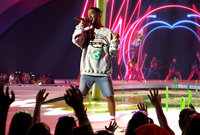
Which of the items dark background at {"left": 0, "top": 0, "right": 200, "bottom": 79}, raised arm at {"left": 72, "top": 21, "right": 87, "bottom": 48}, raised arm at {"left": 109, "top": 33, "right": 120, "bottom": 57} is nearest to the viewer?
raised arm at {"left": 109, "top": 33, "right": 120, "bottom": 57}

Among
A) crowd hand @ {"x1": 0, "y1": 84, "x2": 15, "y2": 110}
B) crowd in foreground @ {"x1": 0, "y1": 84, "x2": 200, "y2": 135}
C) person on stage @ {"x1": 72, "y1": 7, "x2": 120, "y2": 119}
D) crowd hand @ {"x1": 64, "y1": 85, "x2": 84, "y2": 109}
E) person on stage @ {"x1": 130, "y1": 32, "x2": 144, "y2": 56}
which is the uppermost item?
person on stage @ {"x1": 130, "y1": 32, "x2": 144, "y2": 56}

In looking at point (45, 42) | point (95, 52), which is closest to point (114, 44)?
point (95, 52)

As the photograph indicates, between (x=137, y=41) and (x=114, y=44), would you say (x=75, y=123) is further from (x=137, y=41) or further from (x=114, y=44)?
(x=137, y=41)

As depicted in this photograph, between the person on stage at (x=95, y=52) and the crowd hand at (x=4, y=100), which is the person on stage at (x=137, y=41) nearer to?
the person on stage at (x=95, y=52)

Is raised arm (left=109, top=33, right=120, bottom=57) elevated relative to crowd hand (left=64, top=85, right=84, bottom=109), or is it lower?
elevated

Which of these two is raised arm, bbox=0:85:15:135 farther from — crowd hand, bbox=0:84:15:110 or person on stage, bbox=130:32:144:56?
person on stage, bbox=130:32:144:56

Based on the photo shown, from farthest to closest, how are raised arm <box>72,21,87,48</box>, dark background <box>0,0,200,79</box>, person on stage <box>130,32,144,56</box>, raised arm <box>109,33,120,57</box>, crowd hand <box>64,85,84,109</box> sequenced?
person on stage <box>130,32,144,56</box>
dark background <box>0,0,200,79</box>
raised arm <box>72,21,87,48</box>
raised arm <box>109,33,120,57</box>
crowd hand <box>64,85,84,109</box>

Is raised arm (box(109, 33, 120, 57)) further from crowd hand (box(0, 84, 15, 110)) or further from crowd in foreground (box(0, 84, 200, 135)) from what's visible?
crowd hand (box(0, 84, 15, 110))

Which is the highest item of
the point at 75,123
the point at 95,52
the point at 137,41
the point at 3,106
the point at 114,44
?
the point at 137,41

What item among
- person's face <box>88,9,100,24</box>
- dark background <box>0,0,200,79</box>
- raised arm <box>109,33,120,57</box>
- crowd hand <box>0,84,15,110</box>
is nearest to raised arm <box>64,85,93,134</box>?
crowd hand <box>0,84,15,110</box>

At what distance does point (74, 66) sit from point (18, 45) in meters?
3.02

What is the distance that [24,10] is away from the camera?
13.7m

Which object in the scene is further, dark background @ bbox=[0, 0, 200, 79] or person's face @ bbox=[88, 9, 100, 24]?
dark background @ bbox=[0, 0, 200, 79]

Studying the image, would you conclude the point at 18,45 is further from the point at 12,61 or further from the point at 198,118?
the point at 198,118
